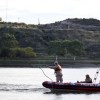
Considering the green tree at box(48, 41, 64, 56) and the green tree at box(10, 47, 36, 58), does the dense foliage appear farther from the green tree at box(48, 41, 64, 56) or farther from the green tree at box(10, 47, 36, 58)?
the green tree at box(10, 47, 36, 58)

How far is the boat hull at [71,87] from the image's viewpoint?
49656 mm

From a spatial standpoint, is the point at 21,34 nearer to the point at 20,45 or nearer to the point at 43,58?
the point at 20,45

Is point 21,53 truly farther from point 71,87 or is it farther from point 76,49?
point 71,87

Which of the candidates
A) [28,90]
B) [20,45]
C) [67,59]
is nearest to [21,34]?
[20,45]

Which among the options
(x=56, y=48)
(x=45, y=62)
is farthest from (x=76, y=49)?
(x=45, y=62)

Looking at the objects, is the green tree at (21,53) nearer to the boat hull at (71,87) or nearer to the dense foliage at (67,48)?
the dense foliage at (67,48)

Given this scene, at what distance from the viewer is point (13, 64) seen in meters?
126

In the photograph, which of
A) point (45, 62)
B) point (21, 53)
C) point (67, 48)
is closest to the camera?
point (45, 62)

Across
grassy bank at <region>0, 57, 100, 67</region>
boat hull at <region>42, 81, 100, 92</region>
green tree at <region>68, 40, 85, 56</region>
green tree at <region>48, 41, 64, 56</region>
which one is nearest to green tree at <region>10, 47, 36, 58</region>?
grassy bank at <region>0, 57, 100, 67</region>

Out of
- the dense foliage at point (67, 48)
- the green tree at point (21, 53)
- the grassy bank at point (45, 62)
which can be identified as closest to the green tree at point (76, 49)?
the dense foliage at point (67, 48)

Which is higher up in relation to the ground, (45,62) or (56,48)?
(56,48)

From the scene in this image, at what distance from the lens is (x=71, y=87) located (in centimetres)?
4994

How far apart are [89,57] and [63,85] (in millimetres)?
96906

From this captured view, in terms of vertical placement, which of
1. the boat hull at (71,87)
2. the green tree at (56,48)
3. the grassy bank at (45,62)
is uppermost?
the green tree at (56,48)
